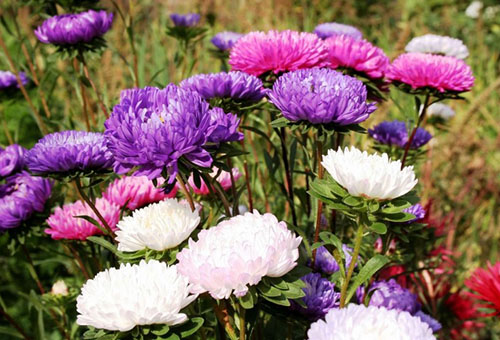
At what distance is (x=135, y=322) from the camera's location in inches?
24.0

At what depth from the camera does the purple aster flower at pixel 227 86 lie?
0.88m

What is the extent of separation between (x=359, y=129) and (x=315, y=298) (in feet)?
0.86

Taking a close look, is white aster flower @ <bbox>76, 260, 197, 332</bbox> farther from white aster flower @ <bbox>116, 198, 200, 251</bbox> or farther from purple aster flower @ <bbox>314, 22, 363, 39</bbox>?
purple aster flower @ <bbox>314, 22, 363, 39</bbox>

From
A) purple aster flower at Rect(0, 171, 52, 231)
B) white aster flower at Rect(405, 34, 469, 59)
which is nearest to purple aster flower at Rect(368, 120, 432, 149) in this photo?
white aster flower at Rect(405, 34, 469, 59)

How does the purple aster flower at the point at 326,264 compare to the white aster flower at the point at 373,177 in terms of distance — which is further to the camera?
the purple aster flower at the point at 326,264

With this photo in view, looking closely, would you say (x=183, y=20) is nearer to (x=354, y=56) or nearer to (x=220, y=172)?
(x=354, y=56)

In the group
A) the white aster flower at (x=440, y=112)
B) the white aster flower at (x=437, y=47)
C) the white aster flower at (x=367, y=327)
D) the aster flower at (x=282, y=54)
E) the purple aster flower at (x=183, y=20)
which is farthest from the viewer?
the white aster flower at (x=440, y=112)

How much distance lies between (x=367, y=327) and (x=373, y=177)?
0.19 m

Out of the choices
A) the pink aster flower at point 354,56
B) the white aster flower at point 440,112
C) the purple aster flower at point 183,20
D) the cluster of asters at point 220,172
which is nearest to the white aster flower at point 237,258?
the cluster of asters at point 220,172

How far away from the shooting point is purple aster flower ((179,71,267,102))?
88cm

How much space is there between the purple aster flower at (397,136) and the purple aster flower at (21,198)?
81cm

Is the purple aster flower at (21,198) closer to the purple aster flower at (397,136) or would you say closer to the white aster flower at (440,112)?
the purple aster flower at (397,136)

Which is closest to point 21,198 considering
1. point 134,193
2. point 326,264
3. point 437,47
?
point 134,193

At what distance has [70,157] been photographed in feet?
2.71
